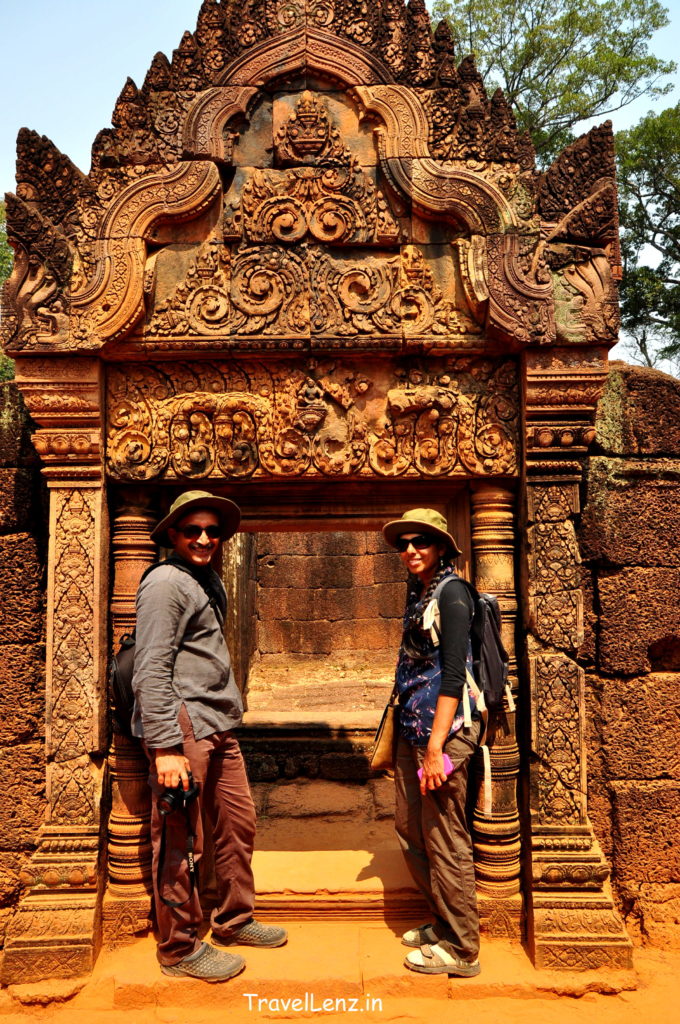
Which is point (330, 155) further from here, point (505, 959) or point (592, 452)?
point (505, 959)

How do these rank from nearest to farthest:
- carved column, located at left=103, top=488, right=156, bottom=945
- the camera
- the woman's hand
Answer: the camera → the woman's hand → carved column, located at left=103, top=488, right=156, bottom=945

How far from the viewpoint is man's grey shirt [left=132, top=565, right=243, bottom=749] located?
11.0 feet

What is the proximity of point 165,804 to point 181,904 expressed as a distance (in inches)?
18.8

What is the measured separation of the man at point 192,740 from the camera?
11.1ft

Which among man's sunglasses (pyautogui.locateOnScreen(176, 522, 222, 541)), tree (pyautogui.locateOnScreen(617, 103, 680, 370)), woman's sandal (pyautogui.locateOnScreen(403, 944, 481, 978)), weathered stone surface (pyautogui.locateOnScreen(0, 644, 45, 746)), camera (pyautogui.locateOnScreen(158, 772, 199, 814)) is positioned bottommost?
woman's sandal (pyautogui.locateOnScreen(403, 944, 481, 978))

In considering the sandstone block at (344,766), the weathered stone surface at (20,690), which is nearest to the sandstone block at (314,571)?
the sandstone block at (344,766)

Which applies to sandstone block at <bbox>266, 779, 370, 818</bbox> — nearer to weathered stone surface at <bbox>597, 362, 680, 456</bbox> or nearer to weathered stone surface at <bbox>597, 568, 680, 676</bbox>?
weathered stone surface at <bbox>597, 568, 680, 676</bbox>

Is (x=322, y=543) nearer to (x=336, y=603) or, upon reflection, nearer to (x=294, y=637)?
(x=336, y=603)

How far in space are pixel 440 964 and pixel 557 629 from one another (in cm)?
154

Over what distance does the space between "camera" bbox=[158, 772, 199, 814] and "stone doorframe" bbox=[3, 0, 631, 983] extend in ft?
2.12

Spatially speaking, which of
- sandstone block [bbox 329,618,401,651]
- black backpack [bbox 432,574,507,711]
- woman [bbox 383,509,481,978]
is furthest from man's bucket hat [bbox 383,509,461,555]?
sandstone block [bbox 329,618,401,651]

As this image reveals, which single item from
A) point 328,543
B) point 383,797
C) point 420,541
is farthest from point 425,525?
point 328,543

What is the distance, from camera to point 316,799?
6.74 metres

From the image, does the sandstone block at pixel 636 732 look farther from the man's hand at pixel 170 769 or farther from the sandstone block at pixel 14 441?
the sandstone block at pixel 14 441
